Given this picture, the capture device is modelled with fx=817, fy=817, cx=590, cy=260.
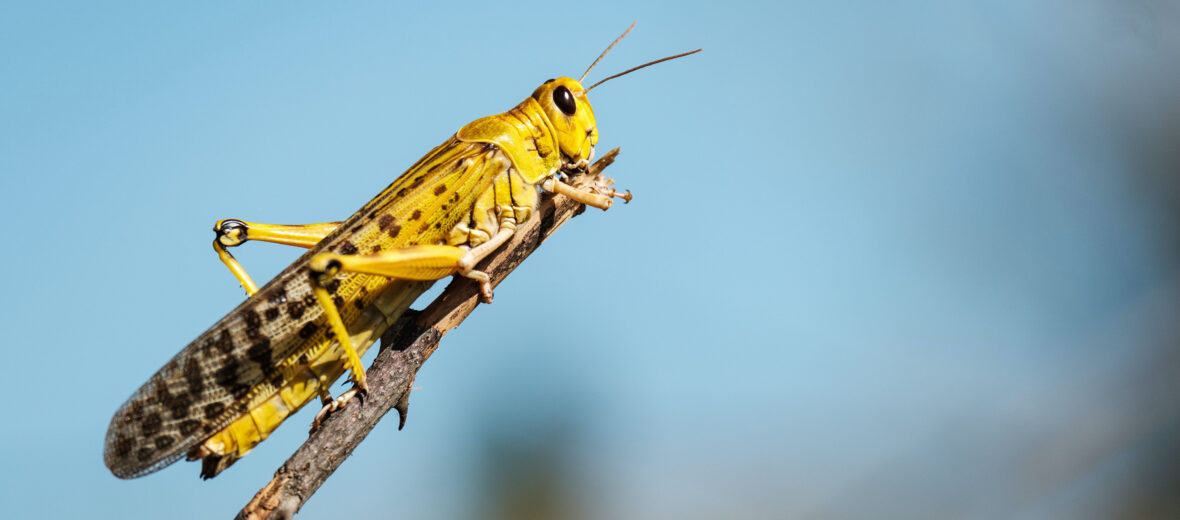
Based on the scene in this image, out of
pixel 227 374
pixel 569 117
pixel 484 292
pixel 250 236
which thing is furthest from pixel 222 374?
pixel 569 117

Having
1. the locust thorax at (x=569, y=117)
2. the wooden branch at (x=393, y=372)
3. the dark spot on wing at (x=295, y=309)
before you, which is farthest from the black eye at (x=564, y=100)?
the dark spot on wing at (x=295, y=309)

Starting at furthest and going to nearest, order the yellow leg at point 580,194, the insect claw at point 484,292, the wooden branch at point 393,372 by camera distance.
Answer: the yellow leg at point 580,194, the insect claw at point 484,292, the wooden branch at point 393,372

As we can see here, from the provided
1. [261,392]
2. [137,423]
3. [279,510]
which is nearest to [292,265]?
[261,392]

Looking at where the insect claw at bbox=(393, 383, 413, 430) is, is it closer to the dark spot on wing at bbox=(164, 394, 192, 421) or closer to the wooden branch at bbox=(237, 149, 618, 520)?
the wooden branch at bbox=(237, 149, 618, 520)

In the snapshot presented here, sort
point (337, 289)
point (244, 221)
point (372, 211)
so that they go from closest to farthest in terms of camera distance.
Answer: point (337, 289) → point (372, 211) → point (244, 221)

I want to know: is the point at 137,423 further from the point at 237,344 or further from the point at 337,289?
the point at 337,289

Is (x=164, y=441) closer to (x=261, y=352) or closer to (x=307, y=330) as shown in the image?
(x=261, y=352)

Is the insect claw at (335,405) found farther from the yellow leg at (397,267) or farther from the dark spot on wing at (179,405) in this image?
the dark spot on wing at (179,405)
